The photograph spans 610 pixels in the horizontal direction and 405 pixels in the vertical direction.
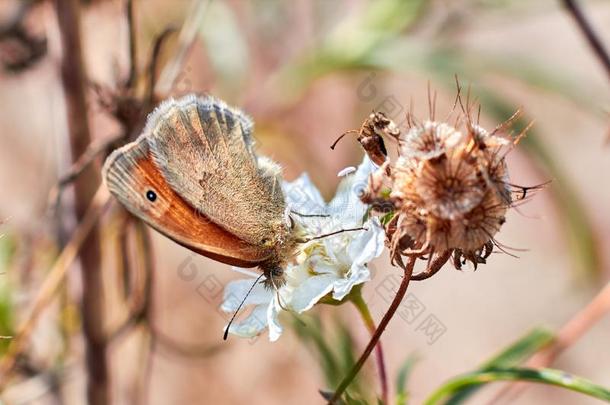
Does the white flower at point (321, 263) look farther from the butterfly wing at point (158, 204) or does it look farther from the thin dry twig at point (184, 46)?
A: the thin dry twig at point (184, 46)

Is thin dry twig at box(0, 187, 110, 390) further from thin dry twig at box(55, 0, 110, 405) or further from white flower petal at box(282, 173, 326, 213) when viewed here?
white flower petal at box(282, 173, 326, 213)

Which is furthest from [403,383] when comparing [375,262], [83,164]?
[375,262]

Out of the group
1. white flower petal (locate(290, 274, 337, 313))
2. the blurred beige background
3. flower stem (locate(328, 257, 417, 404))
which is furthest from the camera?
the blurred beige background

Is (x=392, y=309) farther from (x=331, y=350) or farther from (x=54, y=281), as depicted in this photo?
(x=54, y=281)

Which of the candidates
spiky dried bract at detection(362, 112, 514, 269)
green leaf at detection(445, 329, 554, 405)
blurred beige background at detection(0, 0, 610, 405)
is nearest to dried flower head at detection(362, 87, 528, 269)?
spiky dried bract at detection(362, 112, 514, 269)

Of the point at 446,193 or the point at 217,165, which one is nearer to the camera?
the point at 446,193

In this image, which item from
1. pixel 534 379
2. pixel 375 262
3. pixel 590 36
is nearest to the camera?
pixel 534 379

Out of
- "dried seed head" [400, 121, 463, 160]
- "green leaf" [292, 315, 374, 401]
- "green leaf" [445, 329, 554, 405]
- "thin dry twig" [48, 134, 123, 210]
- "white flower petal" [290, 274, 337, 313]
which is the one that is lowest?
"green leaf" [445, 329, 554, 405]
